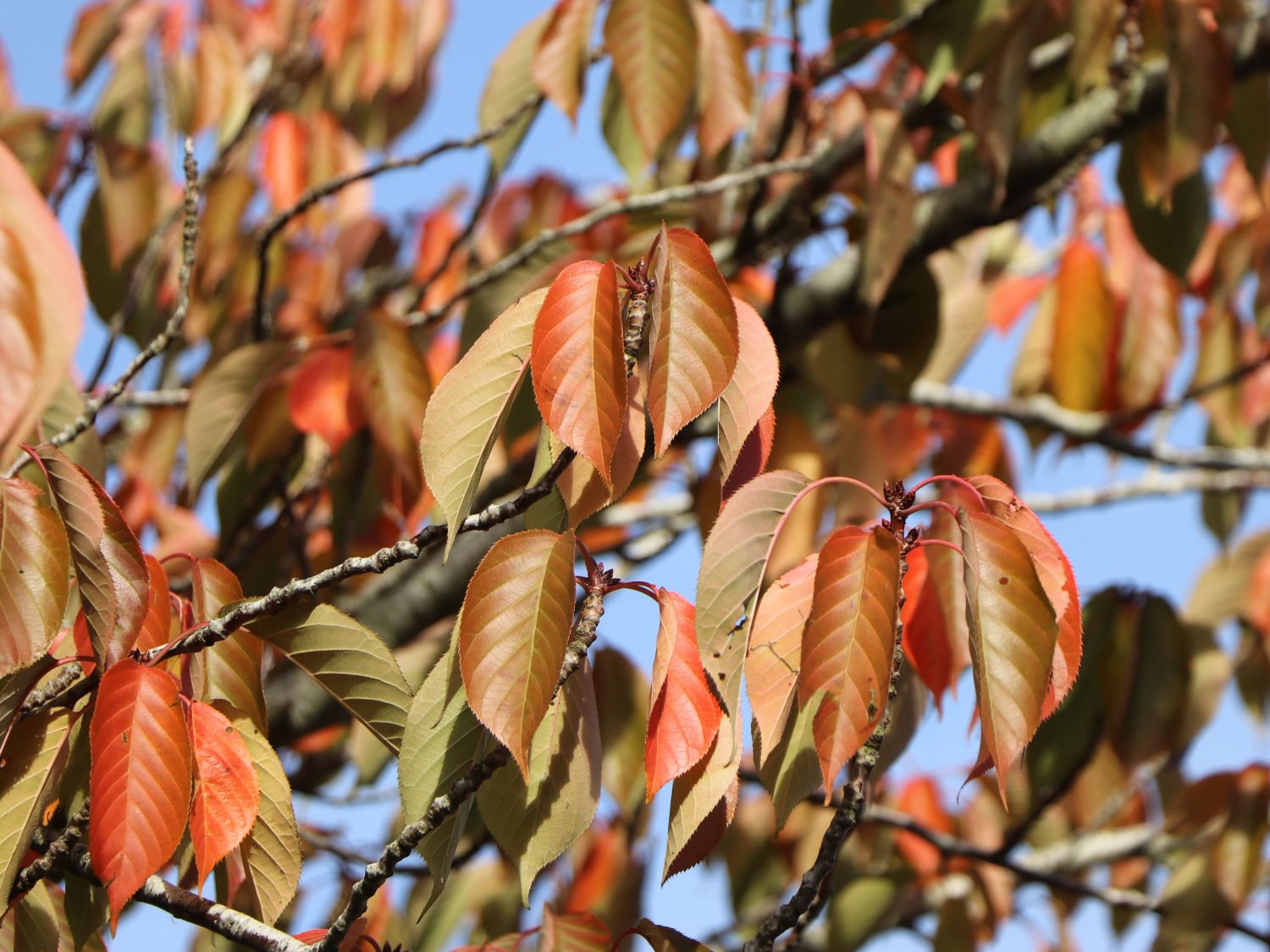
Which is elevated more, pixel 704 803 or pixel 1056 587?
pixel 1056 587

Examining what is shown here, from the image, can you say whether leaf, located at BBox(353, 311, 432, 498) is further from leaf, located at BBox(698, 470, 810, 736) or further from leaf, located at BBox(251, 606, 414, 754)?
leaf, located at BBox(698, 470, 810, 736)

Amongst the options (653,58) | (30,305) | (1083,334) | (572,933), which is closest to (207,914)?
(572,933)

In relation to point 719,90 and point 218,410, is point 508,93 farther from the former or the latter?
point 218,410

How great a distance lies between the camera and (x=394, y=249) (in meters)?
2.65

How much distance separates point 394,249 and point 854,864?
4.95 feet

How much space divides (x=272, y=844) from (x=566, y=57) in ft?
3.90

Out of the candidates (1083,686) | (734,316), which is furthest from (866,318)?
(734,316)

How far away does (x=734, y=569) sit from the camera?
94 cm

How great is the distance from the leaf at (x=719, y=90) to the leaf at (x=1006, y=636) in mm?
1172

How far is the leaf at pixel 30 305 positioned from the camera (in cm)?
57

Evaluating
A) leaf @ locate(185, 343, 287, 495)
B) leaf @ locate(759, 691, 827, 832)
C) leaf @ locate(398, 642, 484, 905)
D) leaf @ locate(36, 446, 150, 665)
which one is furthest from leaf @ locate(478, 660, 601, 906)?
leaf @ locate(185, 343, 287, 495)

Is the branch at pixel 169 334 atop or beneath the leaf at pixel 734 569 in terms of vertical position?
atop

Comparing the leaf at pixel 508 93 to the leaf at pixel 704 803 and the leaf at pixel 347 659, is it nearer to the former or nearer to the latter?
the leaf at pixel 347 659

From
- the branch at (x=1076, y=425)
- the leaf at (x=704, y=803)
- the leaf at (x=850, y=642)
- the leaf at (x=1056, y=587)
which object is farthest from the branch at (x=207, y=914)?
the branch at (x=1076, y=425)
